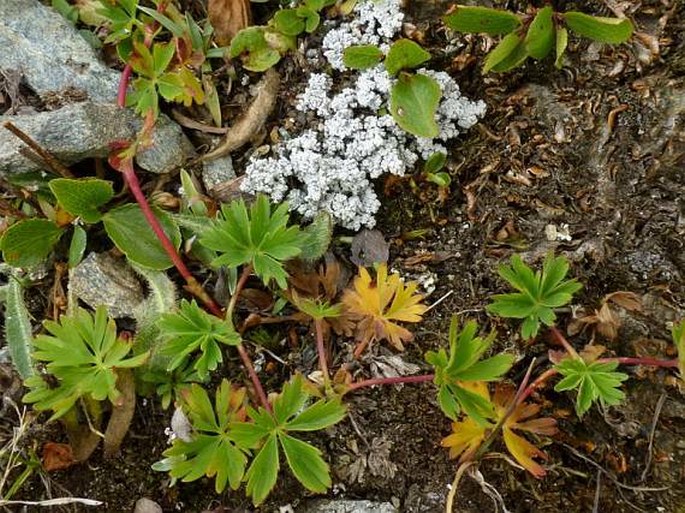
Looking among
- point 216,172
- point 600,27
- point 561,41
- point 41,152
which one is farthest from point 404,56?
point 41,152

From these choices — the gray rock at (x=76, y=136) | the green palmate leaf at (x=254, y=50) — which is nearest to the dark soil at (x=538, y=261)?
the green palmate leaf at (x=254, y=50)

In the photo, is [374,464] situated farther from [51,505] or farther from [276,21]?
[276,21]

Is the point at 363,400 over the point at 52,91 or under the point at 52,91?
under

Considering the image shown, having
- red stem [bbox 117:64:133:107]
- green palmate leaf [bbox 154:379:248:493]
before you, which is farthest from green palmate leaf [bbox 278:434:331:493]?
red stem [bbox 117:64:133:107]

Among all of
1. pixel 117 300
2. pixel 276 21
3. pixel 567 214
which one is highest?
pixel 276 21

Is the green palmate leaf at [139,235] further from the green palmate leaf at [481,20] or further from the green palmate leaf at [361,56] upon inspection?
the green palmate leaf at [481,20]

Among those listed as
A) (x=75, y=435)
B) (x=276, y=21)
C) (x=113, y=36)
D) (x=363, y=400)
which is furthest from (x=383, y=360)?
(x=113, y=36)
